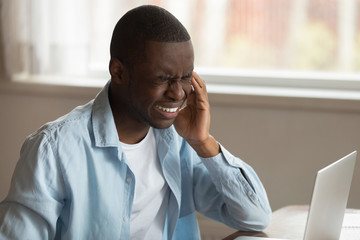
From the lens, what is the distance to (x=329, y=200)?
139 cm

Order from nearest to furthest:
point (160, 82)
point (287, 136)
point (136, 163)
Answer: point (160, 82) < point (136, 163) < point (287, 136)

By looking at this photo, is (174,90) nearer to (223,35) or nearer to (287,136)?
(287,136)

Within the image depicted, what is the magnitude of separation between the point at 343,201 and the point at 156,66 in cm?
54

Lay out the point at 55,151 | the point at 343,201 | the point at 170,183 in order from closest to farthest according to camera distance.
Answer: the point at 55,151 → the point at 343,201 → the point at 170,183

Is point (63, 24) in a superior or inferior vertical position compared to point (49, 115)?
superior

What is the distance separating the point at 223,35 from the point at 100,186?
1.53 metres

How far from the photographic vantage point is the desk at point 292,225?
164 centimetres

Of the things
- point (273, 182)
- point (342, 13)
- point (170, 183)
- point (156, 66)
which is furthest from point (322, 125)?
point (156, 66)

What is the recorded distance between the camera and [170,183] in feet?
5.30

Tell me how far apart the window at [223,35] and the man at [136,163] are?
1194 mm

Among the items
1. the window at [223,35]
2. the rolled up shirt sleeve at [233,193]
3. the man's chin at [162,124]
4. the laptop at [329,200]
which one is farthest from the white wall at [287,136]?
the man's chin at [162,124]

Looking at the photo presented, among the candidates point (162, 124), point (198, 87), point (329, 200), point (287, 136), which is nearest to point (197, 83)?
point (198, 87)

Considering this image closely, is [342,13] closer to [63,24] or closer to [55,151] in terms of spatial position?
[63,24]

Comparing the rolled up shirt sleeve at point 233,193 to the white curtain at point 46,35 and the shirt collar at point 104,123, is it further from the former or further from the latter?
the white curtain at point 46,35
